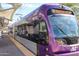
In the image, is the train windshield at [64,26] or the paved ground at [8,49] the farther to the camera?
the paved ground at [8,49]

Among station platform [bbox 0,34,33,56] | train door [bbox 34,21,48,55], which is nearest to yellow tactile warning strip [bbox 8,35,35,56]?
station platform [bbox 0,34,33,56]

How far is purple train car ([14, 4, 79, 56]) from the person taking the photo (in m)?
4.00

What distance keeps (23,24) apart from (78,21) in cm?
78

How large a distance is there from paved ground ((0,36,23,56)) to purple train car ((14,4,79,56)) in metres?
0.20

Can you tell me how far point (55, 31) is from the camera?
4031mm

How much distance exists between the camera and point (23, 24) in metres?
4.27

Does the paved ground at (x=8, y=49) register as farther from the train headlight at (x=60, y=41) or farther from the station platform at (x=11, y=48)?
the train headlight at (x=60, y=41)

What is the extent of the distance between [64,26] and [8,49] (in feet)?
2.76

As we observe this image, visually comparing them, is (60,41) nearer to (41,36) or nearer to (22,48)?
(41,36)

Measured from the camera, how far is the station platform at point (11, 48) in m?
4.14

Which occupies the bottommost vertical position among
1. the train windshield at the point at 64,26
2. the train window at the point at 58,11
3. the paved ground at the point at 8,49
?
the paved ground at the point at 8,49

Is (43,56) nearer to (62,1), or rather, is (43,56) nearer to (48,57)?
(48,57)

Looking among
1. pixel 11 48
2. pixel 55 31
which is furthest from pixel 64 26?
pixel 11 48

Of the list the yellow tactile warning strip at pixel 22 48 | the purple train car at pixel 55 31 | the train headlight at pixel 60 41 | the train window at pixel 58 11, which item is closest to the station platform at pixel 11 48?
the yellow tactile warning strip at pixel 22 48
